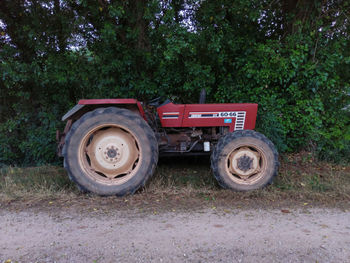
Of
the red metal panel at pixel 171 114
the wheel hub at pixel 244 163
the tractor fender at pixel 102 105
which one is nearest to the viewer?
the tractor fender at pixel 102 105

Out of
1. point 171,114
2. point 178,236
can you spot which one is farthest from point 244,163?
point 178,236

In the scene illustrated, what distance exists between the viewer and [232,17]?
215 inches

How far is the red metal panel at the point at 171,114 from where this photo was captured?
4.14 metres

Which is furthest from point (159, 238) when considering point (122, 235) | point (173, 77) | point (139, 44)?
point (139, 44)

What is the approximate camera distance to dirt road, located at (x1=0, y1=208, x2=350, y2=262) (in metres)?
2.20

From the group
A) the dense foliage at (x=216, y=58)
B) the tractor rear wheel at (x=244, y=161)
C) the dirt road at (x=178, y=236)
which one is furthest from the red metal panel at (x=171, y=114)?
the dirt road at (x=178, y=236)

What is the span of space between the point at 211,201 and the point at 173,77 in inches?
119

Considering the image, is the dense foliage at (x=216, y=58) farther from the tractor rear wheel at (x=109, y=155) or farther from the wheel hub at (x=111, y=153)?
the wheel hub at (x=111, y=153)

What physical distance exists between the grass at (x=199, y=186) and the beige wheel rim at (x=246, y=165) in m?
0.22

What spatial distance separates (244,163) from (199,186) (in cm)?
76

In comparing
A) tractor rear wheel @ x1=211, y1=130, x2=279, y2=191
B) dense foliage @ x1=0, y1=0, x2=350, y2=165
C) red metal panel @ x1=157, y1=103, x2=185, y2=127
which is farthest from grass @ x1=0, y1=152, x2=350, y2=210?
red metal panel @ x1=157, y1=103, x2=185, y2=127

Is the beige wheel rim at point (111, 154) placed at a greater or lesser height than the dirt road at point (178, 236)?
greater

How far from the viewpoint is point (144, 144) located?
11.8 feet

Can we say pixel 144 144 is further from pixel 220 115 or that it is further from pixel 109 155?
pixel 220 115
